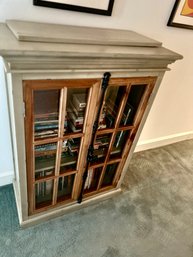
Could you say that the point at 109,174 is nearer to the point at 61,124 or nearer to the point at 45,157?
the point at 45,157

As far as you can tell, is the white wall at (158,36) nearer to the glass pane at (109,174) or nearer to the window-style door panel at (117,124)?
the window-style door panel at (117,124)

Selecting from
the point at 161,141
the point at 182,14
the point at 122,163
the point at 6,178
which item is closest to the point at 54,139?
the point at 122,163

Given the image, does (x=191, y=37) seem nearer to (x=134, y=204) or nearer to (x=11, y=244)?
(x=134, y=204)

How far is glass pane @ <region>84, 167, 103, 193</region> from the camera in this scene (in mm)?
1421

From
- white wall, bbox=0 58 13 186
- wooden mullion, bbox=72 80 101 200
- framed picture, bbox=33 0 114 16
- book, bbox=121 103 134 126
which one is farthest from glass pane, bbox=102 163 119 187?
framed picture, bbox=33 0 114 16

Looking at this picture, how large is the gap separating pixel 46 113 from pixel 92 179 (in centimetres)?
71

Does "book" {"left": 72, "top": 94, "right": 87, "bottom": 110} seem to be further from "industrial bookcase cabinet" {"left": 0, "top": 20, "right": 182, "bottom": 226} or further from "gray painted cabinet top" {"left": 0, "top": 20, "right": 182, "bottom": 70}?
"gray painted cabinet top" {"left": 0, "top": 20, "right": 182, "bottom": 70}

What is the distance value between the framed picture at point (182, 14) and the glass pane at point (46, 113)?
990mm

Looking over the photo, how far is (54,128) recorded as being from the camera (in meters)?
1.01

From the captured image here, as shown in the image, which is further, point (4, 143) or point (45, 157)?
point (4, 143)

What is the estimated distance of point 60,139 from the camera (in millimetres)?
1022

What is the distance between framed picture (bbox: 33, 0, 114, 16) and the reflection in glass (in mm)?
702

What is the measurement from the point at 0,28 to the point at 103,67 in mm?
473

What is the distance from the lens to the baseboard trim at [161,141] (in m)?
2.16
